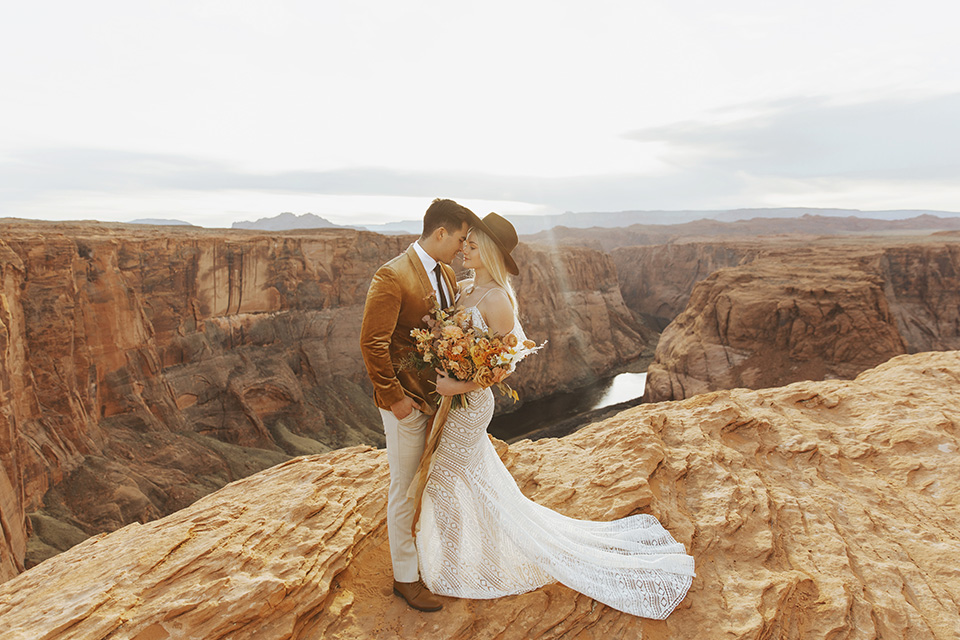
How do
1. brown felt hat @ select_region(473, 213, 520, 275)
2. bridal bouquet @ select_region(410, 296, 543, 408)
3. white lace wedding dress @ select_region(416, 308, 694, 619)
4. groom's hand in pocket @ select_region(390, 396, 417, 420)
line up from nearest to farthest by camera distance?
bridal bouquet @ select_region(410, 296, 543, 408)
groom's hand in pocket @ select_region(390, 396, 417, 420)
brown felt hat @ select_region(473, 213, 520, 275)
white lace wedding dress @ select_region(416, 308, 694, 619)

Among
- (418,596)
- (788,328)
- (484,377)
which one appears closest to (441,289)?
(484,377)

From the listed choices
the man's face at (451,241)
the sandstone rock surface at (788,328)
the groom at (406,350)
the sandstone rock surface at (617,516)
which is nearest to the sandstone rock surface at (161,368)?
the sandstone rock surface at (617,516)

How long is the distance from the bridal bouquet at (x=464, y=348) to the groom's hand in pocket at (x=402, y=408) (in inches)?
11.5

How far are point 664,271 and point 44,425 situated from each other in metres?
85.6

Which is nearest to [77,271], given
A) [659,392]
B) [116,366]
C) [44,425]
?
[116,366]

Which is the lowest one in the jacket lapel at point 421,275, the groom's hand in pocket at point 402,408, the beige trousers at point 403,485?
the beige trousers at point 403,485

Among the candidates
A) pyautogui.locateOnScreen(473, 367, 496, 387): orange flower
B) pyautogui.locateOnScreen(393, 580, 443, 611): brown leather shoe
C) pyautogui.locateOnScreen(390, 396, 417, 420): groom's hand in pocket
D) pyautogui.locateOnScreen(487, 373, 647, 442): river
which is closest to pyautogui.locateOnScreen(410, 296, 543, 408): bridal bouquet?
pyautogui.locateOnScreen(473, 367, 496, 387): orange flower

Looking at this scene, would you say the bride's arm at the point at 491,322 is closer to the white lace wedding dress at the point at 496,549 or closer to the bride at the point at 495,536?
the bride at the point at 495,536

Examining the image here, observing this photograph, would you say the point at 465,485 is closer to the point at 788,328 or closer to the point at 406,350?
the point at 406,350

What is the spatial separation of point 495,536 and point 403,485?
840mm

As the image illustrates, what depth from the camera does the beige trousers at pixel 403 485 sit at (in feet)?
12.2

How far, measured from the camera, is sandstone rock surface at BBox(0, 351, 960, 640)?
3471mm

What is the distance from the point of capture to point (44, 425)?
20.3 m

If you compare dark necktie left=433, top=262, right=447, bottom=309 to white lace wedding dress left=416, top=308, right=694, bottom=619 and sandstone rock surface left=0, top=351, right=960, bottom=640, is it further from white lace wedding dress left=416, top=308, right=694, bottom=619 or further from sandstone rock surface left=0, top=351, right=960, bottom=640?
sandstone rock surface left=0, top=351, right=960, bottom=640
